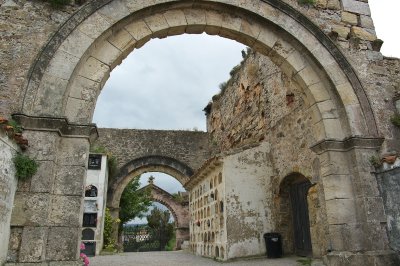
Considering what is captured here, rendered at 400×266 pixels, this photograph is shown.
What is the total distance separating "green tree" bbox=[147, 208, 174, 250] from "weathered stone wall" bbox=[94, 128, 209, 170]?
6517 millimetres

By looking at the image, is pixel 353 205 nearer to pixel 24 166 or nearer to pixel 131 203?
pixel 24 166

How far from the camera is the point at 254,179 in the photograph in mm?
8688

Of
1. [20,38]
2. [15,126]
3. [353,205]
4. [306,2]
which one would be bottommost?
[353,205]

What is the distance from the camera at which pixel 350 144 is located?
5.02m

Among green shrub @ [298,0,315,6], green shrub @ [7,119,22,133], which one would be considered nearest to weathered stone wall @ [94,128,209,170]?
green shrub @ [298,0,315,6]

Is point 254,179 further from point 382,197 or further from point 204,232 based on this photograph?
point 382,197

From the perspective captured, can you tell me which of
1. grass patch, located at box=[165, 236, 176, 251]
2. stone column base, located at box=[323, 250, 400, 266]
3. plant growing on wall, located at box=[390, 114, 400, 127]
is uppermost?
plant growing on wall, located at box=[390, 114, 400, 127]

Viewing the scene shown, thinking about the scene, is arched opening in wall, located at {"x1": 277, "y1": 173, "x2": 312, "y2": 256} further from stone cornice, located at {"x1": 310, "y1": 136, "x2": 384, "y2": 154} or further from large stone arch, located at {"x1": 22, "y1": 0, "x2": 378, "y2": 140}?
large stone arch, located at {"x1": 22, "y1": 0, "x2": 378, "y2": 140}

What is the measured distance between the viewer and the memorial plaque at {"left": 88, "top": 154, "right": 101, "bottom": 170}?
1158 centimetres

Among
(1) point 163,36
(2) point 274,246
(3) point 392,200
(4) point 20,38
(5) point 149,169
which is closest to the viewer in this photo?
(4) point 20,38

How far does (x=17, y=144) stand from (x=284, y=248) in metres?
6.85

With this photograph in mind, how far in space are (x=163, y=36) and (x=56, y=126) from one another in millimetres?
2211

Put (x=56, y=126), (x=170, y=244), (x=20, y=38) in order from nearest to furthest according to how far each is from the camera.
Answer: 1. (x=56, y=126)
2. (x=20, y=38)
3. (x=170, y=244)

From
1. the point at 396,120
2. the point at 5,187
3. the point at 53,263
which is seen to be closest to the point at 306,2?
the point at 396,120
